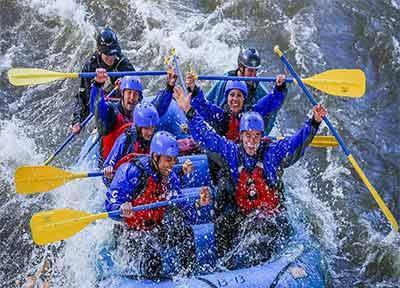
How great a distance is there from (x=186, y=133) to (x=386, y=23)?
5.70 m

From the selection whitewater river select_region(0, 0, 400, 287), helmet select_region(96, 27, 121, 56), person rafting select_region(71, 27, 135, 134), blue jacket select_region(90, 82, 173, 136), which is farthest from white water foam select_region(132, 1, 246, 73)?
blue jacket select_region(90, 82, 173, 136)

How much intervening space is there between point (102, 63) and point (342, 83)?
2.80 m

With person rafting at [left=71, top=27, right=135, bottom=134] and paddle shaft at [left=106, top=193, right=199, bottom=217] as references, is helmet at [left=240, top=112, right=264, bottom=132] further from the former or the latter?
person rafting at [left=71, top=27, right=135, bottom=134]

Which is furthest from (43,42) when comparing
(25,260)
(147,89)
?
(25,260)

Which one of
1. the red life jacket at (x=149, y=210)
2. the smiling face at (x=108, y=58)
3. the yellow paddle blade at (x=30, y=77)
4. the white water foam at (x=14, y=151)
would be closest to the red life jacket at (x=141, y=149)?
the red life jacket at (x=149, y=210)

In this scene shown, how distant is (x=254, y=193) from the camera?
21.6 feet

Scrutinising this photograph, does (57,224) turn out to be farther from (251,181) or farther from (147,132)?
(251,181)

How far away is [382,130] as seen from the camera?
10258 millimetres

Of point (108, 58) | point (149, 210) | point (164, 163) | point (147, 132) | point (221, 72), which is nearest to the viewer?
point (164, 163)

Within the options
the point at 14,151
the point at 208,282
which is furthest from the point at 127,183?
the point at 14,151

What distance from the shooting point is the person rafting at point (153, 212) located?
6258 millimetres

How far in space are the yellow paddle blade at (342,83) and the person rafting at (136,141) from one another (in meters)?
1.78

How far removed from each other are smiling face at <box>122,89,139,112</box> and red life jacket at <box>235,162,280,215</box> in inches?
60.3

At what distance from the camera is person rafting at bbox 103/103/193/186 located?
21.9ft
